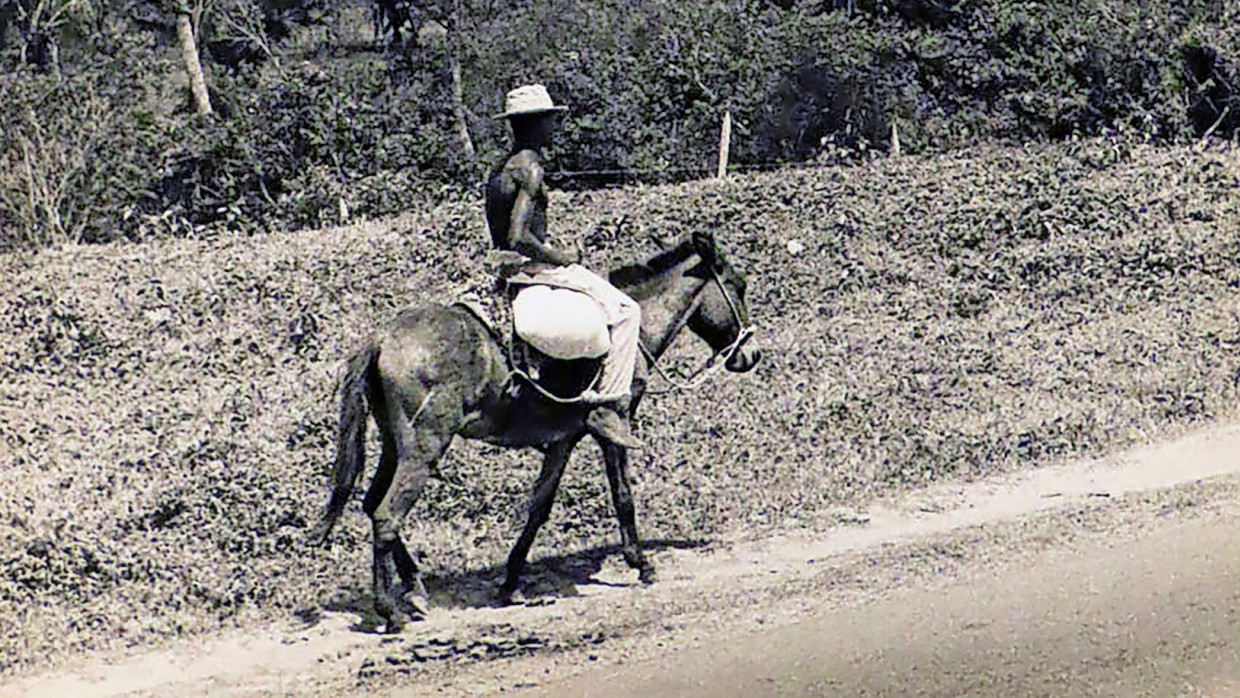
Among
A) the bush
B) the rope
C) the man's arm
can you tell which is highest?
the man's arm

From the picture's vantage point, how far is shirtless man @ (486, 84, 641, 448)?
905 centimetres

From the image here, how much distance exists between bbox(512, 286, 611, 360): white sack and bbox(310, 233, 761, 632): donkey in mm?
161

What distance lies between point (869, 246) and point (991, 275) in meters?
1.29

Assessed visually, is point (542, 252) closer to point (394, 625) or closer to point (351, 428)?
point (351, 428)

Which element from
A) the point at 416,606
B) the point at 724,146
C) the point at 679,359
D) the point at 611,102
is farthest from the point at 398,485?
the point at 611,102

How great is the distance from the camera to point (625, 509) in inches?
383

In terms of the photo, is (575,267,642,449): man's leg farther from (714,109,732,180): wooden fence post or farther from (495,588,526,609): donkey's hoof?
(714,109,732,180): wooden fence post

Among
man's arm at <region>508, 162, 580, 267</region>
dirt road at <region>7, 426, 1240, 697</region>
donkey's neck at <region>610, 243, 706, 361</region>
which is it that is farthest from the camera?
donkey's neck at <region>610, 243, 706, 361</region>

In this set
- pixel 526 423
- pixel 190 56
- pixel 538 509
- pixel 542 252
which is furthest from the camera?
pixel 190 56

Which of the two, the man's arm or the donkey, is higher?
the man's arm

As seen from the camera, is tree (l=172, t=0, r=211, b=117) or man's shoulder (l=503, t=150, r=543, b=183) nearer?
man's shoulder (l=503, t=150, r=543, b=183)

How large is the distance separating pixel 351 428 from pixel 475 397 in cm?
69

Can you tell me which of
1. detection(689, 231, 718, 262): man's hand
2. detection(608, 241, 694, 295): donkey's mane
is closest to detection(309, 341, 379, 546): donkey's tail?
detection(608, 241, 694, 295): donkey's mane

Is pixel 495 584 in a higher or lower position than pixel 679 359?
higher
